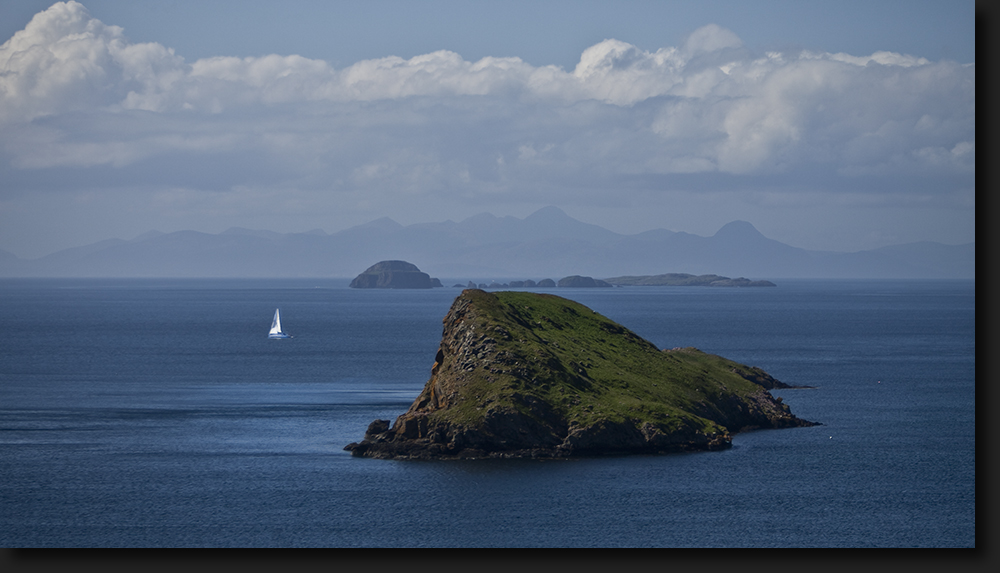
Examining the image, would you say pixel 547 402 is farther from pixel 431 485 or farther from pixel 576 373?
pixel 431 485

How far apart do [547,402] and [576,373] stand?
33.2 ft

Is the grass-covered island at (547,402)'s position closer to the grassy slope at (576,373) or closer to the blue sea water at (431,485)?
the grassy slope at (576,373)

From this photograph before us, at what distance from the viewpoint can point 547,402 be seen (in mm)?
102500

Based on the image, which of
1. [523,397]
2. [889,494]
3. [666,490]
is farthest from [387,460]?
[889,494]

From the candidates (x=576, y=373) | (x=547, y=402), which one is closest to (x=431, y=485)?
(x=547, y=402)

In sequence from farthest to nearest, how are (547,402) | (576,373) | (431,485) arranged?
(576,373) → (547,402) → (431,485)

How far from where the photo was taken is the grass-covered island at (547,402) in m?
99.8

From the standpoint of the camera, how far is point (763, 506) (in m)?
81.7

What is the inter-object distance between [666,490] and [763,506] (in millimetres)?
8531

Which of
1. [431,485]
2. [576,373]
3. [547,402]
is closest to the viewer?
[431,485]

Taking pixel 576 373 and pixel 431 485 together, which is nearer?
pixel 431 485

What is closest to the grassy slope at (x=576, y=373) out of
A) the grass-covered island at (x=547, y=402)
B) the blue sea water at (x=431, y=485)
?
the grass-covered island at (x=547, y=402)

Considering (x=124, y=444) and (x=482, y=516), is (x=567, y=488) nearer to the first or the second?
(x=482, y=516)

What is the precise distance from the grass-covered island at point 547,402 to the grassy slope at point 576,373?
0.16 meters
